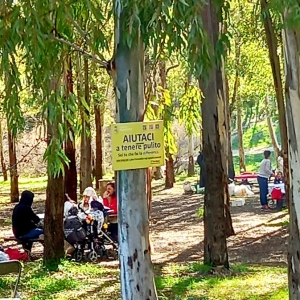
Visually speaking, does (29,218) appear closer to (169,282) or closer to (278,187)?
(169,282)

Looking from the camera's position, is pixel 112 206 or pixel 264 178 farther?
pixel 264 178

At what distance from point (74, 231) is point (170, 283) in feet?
8.86

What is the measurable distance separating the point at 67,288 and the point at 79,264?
1.93 meters

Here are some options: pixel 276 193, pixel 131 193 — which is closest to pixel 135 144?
pixel 131 193

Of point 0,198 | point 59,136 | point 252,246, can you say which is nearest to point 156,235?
point 252,246

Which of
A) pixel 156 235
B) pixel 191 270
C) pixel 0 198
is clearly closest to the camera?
pixel 191 270

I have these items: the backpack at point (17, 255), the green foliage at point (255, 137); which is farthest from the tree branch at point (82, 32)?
the green foliage at point (255, 137)

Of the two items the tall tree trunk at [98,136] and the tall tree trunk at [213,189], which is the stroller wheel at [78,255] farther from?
the tall tree trunk at [98,136]

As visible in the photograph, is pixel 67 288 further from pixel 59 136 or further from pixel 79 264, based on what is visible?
pixel 59 136

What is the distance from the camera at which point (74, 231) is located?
1050cm

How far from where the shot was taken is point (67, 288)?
8.19 m

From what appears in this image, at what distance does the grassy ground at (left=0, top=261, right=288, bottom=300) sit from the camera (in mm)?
7637

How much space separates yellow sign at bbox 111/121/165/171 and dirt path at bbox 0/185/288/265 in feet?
20.5

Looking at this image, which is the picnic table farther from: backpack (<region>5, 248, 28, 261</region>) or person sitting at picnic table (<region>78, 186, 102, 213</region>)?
backpack (<region>5, 248, 28, 261</region>)
